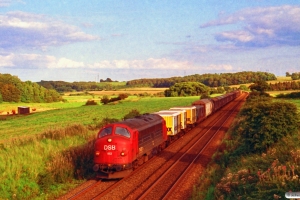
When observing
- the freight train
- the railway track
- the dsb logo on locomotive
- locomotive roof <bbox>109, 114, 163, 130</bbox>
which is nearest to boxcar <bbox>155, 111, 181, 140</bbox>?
the railway track

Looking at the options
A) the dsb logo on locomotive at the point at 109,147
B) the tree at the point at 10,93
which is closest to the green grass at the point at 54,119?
the dsb logo on locomotive at the point at 109,147

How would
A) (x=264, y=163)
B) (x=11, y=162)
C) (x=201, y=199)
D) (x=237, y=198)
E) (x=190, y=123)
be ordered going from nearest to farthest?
(x=237, y=198), (x=201, y=199), (x=264, y=163), (x=11, y=162), (x=190, y=123)

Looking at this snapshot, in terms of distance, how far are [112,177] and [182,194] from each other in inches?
158

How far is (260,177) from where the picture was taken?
11375 mm

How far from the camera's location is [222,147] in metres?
25.6

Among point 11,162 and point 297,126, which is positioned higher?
point 297,126

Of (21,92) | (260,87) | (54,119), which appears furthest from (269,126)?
(21,92)

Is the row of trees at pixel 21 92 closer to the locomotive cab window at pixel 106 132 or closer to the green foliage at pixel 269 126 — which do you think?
the locomotive cab window at pixel 106 132

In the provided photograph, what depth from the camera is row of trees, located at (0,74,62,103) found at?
124 m

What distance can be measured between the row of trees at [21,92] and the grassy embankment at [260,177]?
11540 centimetres

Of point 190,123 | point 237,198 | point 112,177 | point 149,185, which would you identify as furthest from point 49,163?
point 190,123

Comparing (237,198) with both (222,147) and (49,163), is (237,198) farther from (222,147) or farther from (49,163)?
(222,147)

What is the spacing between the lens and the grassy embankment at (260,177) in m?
10.3

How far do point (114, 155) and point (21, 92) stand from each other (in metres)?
122
